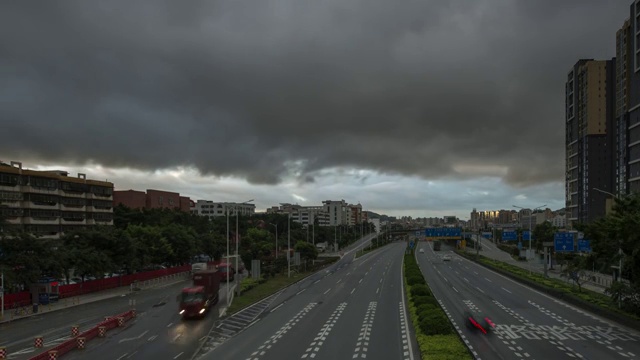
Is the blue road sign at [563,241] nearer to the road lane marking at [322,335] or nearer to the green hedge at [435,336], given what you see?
the green hedge at [435,336]

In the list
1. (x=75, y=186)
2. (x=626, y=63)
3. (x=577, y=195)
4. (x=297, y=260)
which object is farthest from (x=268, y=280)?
(x=577, y=195)

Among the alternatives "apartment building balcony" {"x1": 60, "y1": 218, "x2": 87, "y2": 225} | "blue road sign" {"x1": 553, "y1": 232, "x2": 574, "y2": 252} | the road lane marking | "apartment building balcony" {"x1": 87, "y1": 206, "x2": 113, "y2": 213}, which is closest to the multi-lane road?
the road lane marking

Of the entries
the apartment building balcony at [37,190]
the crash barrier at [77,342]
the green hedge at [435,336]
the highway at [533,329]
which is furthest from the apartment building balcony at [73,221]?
the green hedge at [435,336]

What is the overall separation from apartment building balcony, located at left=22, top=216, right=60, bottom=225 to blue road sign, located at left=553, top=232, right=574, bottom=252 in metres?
79.0

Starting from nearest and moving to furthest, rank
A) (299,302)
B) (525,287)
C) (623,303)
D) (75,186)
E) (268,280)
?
(623,303)
(299,302)
(525,287)
(268,280)
(75,186)

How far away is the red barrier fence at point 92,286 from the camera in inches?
1914

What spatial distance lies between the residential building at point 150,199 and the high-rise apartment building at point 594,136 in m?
116

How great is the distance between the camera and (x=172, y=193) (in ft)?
553

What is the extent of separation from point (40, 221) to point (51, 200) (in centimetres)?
428

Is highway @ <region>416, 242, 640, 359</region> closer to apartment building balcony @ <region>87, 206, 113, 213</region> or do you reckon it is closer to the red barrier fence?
the red barrier fence

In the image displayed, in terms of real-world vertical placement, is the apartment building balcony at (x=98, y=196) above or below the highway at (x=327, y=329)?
above

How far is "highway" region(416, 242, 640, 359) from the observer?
28.4 metres

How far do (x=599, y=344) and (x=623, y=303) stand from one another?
1349 cm

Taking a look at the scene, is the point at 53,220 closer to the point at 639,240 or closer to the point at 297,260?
the point at 297,260
